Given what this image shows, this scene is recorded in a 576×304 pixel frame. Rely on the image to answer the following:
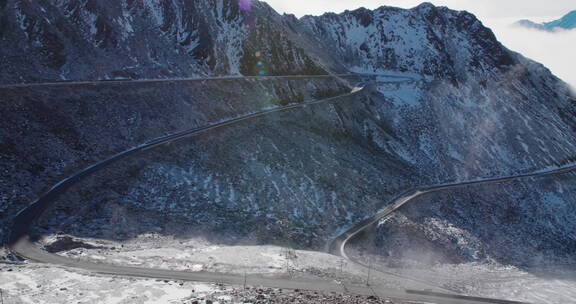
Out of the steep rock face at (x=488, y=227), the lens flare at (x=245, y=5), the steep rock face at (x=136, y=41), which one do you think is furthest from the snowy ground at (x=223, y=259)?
the lens flare at (x=245, y=5)

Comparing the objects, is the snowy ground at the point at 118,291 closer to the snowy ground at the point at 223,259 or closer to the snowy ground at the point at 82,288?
A: the snowy ground at the point at 82,288

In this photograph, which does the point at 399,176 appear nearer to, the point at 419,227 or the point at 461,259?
the point at 419,227

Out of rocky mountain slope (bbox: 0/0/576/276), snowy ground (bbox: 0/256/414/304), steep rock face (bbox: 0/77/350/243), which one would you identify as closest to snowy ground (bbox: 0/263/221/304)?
snowy ground (bbox: 0/256/414/304)

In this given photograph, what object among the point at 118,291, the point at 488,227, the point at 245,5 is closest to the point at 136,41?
the point at 245,5

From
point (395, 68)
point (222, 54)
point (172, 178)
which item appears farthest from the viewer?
point (395, 68)

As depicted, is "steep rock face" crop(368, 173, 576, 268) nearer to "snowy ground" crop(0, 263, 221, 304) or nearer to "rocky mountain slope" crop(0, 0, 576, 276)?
"rocky mountain slope" crop(0, 0, 576, 276)

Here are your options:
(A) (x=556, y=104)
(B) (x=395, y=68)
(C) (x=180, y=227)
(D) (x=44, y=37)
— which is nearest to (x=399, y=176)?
(C) (x=180, y=227)
